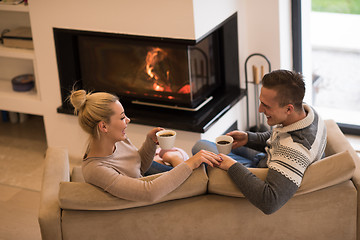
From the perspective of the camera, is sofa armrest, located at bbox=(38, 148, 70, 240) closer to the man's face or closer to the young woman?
the young woman

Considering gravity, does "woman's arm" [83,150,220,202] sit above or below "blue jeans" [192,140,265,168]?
above

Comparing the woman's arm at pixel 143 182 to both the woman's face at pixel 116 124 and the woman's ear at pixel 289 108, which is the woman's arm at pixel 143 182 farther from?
the woman's ear at pixel 289 108

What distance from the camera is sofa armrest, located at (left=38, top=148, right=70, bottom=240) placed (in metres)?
2.36

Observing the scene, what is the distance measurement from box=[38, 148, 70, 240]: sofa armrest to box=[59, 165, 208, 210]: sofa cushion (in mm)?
66

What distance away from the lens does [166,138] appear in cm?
261

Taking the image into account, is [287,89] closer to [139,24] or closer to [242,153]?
[242,153]

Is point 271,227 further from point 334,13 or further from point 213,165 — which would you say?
point 334,13

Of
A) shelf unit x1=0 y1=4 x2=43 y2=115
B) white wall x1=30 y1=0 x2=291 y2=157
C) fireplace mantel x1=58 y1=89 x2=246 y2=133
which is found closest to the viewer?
white wall x1=30 y1=0 x2=291 y2=157

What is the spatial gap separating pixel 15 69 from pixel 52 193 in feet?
7.60

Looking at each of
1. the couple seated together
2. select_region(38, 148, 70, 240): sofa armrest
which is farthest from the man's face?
select_region(38, 148, 70, 240): sofa armrest

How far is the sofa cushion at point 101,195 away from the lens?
7.64 feet

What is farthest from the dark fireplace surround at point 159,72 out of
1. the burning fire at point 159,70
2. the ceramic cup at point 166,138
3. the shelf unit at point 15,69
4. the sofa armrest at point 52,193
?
the sofa armrest at point 52,193

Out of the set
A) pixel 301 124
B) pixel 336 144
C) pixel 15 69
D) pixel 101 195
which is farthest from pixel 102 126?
pixel 15 69

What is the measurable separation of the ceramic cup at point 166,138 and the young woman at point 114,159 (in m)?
0.16
